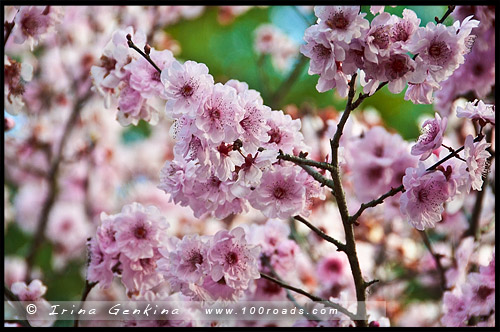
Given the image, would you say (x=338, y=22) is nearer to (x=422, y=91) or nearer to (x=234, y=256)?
(x=422, y=91)

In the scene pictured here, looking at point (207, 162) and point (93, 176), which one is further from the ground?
point (93, 176)

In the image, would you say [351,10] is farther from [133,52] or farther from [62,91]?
[62,91]

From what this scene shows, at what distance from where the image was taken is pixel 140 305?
3.54ft

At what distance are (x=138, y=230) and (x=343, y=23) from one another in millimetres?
532

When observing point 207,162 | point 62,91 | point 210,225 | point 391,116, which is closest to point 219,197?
point 207,162

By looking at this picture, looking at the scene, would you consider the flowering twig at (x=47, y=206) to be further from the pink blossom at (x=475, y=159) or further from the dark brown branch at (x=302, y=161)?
the pink blossom at (x=475, y=159)

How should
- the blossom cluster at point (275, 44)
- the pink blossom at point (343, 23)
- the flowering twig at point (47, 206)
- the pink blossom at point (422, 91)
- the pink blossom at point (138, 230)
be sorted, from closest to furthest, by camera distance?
the pink blossom at point (343, 23)
the pink blossom at point (422, 91)
the pink blossom at point (138, 230)
the flowering twig at point (47, 206)
the blossom cluster at point (275, 44)

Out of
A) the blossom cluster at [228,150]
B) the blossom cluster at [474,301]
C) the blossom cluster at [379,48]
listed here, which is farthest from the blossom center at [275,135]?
the blossom cluster at [474,301]

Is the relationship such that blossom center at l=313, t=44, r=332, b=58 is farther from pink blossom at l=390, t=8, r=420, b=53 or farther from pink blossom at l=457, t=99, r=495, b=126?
pink blossom at l=457, t=99, r=495, b=126

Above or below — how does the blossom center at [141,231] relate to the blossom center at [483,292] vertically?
above

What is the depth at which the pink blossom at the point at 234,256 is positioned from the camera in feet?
3.02

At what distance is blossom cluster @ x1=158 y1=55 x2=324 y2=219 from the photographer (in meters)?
0.79

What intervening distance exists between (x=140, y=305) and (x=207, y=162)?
1.42 feet

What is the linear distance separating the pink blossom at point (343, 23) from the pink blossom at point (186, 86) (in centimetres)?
19
